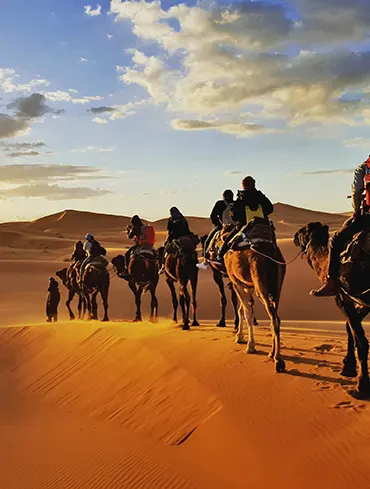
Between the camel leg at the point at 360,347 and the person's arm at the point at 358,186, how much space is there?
1.34 meters

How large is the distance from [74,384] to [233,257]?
12.5 feet

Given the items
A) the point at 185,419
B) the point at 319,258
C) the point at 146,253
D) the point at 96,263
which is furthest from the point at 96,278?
the point at 185,419

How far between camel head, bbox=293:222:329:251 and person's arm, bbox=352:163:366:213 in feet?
3.25

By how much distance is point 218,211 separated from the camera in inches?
493

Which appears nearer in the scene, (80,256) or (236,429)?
(236,429)

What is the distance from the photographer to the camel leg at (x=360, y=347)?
21.3 feet

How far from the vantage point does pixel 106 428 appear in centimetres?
760

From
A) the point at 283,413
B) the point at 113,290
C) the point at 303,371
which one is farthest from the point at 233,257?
the point at 113,290

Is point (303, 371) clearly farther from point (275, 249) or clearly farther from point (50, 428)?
point (50, 428)

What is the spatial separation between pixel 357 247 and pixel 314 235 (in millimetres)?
1289

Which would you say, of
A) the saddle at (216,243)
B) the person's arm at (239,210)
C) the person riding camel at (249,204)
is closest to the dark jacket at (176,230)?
the saddle at (216,243)

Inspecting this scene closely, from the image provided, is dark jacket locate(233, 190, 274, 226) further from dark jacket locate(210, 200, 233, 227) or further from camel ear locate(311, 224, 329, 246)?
dark jacket locate(210, 200, 233, 227)

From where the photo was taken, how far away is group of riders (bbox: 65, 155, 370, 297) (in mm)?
6959

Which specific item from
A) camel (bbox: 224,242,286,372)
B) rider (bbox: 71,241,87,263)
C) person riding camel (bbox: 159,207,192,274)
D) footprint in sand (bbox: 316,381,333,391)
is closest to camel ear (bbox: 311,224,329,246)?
camel (bbox: 224,242,286,372)
